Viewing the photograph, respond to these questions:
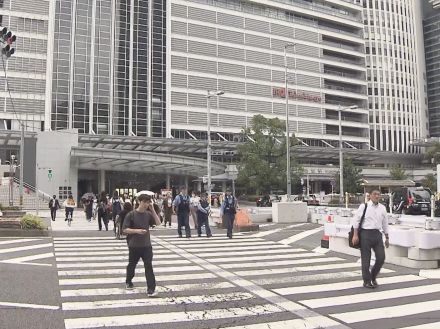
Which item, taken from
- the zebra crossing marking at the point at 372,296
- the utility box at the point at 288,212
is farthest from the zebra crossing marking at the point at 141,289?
the utility box at the point at 288,212

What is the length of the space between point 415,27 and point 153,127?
72.9 meters

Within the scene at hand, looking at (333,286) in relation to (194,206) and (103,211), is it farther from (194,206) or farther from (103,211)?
(103,211)

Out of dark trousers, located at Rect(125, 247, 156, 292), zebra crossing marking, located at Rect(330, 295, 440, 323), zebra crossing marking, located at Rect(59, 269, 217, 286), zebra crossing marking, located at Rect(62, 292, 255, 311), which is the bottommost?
zebra crossing marking, located at Rect(330, 295, 440, 323)

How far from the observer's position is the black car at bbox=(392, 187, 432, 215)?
3041 centimetres

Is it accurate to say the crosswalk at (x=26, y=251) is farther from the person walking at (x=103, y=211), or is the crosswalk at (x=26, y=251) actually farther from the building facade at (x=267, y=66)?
the building facade at (x=267, y=66)

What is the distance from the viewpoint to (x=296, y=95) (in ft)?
297

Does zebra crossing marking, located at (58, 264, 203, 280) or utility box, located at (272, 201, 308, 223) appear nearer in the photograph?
zebra crossing marking, located at (58, 264, 203, 280)

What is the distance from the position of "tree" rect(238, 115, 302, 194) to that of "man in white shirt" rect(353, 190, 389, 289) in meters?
42.8

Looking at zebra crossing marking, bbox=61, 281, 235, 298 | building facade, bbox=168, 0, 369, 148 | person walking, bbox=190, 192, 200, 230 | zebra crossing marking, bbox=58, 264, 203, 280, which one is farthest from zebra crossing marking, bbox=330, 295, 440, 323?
building facade, bbox=168, 0, 369, 148

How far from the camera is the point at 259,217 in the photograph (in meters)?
26.5

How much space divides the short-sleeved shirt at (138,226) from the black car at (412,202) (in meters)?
25.6

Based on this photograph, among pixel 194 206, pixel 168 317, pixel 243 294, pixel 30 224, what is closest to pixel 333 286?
pixel 243 294

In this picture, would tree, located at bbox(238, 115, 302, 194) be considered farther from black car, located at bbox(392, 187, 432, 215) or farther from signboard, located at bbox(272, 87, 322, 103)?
signboard, located at bbox(272, 87, 322, 103)

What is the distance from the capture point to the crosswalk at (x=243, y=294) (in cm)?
661
